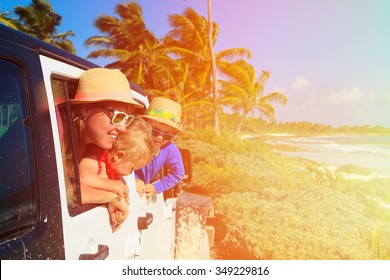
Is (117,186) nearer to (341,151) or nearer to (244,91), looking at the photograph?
(244,91)

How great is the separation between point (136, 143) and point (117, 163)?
13 centimetres

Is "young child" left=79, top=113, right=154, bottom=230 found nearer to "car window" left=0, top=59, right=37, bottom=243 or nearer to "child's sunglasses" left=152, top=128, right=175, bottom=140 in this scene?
"car window" left=0, top=59, right=37, bottom=243

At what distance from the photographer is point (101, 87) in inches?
58.2

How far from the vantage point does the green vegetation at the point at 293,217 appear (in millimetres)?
3107

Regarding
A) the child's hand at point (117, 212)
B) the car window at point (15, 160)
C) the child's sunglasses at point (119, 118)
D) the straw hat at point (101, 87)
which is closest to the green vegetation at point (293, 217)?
the child's hand at point (117, 212)

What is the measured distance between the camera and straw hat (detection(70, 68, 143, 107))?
1.43 meters

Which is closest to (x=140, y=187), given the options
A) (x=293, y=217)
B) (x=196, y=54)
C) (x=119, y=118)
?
(x=119, y=118)

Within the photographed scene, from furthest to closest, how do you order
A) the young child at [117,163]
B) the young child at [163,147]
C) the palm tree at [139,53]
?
the palm tree at [139,53] → the young child at [163,147] → the young child at [117,163]

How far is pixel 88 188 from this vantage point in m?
1.41

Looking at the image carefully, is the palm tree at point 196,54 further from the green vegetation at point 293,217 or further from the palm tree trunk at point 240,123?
the green vegetation at point 293,217

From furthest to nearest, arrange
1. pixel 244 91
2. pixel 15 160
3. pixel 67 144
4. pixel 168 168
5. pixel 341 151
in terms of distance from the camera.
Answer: pixel 341 151, pixel 244 91, pixel 168 168, pixel 67 144, pixel 15 160
